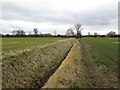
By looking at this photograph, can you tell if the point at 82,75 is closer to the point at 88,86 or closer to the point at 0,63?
the point at 88,86

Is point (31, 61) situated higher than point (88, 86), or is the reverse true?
point (31, 61)

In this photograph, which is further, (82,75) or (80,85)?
(82,75)

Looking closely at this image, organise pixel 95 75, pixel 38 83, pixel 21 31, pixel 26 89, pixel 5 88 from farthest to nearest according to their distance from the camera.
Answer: pixel 21 31
pixel 95 75
pixel 38 83
pixel 26 89
pixel 5 88

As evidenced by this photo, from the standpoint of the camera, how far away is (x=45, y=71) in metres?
11.4

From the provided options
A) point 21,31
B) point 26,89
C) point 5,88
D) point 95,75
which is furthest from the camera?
point 21,31

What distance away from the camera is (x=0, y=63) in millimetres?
7910

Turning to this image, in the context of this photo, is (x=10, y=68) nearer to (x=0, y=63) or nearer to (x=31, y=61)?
(x=0, y=63)

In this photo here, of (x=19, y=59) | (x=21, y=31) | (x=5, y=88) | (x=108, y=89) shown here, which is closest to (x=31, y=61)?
A: (x=19, y=59)

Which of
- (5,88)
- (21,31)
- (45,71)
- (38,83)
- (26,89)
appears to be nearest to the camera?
(5,88)

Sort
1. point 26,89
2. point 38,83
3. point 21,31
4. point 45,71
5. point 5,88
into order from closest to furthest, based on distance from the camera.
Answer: point 5,88, point 26,89, point 38,83, point 45,71, point 21,31

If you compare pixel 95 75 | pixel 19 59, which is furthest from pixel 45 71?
pixel 95 75

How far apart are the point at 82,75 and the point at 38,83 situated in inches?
141

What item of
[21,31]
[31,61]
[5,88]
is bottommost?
[5,88]

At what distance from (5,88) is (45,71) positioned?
15.7ft
